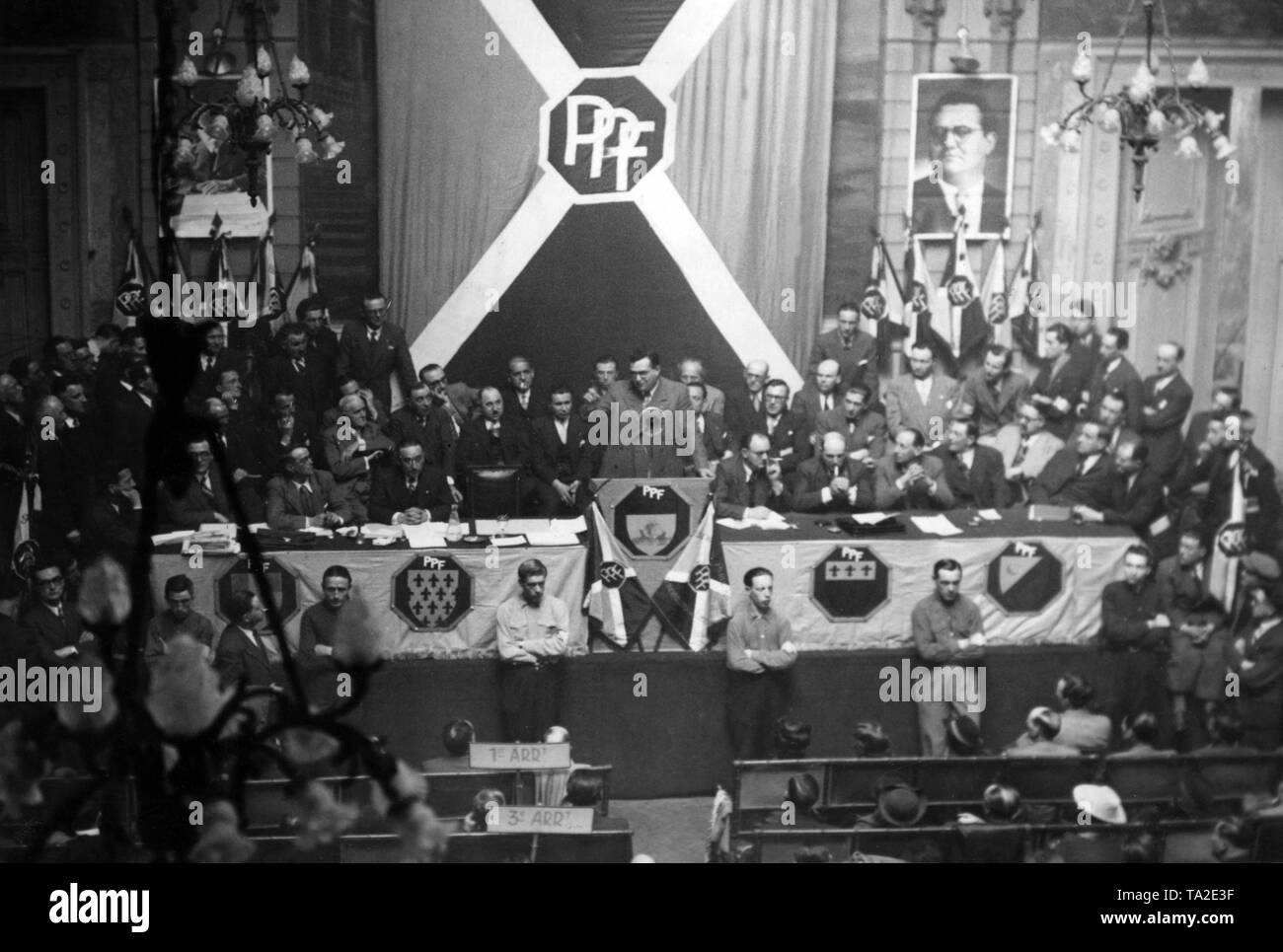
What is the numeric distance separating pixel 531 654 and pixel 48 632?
2.20 metres

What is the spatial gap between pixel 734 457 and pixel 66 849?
11.4 ft

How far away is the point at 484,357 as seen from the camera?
8016 millimetres

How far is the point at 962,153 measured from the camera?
25.9ft

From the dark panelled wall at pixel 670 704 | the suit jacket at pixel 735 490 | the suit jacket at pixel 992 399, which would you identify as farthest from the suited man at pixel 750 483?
the suit jacket at pixel 992 399

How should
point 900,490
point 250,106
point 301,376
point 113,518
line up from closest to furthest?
point 250,106, point 113,518, point 301,376, point 900,490

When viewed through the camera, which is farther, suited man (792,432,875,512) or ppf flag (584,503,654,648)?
suited man (792,432,875,512)

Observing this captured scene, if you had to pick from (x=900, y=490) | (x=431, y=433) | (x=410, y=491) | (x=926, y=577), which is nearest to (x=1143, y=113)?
(x=900, y=490)

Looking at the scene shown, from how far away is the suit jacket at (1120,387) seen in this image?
7957 millimetres

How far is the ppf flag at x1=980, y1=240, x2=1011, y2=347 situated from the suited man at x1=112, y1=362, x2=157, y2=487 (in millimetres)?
3904

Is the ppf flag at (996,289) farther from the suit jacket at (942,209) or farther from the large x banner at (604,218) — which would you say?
the large x banner at (604,218)

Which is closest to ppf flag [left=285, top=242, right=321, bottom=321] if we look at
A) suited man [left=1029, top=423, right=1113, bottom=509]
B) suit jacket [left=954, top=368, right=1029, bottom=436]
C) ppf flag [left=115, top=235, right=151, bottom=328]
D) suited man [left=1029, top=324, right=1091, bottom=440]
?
ppf flag [left=115, top=235, right=151, bottom=328]

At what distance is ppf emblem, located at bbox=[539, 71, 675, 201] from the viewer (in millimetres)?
7820

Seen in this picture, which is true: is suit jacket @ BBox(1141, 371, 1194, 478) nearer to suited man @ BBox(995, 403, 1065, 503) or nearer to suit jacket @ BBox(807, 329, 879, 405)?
suited man @ BBox(995, 403, 1065, 503)

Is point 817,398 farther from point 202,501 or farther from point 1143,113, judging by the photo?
point 202,501
